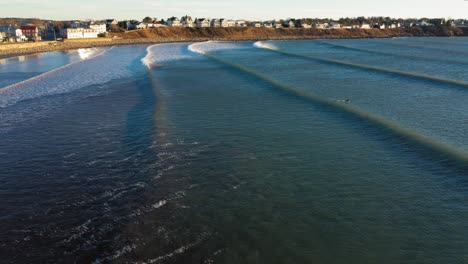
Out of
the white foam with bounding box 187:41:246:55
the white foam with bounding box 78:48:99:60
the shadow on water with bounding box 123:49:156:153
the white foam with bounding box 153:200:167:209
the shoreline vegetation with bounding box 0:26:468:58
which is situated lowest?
the white foam with bounding box 153:200:167:209

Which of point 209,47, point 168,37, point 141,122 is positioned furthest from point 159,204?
point 168,37

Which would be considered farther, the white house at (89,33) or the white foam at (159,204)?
Result: the white house at (89,33)

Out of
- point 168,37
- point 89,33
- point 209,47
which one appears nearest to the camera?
point 209,47

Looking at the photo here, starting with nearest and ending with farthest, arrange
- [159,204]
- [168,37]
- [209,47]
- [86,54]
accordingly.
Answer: [159,204], [86,54], [209,47], [168,37]

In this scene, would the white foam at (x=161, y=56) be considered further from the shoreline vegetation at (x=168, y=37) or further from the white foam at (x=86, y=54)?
the shoreline vegetation at (x=168, y=37)

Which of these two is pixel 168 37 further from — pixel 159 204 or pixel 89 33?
pixel 159 204

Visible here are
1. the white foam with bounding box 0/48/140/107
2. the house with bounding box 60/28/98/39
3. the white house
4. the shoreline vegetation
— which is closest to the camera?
the white foam with bounding box 0/48/140/107

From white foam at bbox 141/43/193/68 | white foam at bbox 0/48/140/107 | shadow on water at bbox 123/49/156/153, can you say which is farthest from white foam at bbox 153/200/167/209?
white foam at bbox 141/43/193/68

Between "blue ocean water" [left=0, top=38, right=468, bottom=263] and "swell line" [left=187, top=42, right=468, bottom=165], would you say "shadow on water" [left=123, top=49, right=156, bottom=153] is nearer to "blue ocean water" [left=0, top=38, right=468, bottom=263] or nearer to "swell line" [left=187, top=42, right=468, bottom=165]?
"blue ocean water" [left=0, top=38, right=468, bottom=263]

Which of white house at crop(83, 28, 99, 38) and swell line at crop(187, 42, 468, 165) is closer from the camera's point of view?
swell line at crop(187, 42, 468, 165)

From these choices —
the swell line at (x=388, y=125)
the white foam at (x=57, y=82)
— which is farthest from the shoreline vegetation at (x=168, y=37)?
the swell line at (x=388, y=125)
